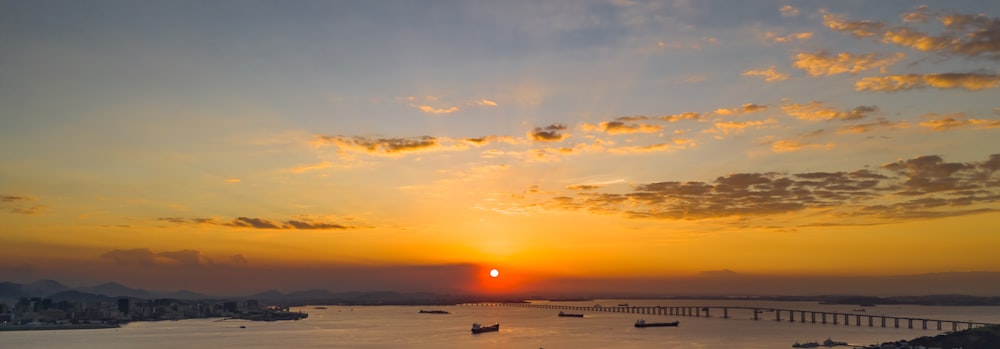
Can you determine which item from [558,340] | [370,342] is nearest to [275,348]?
[370,342]

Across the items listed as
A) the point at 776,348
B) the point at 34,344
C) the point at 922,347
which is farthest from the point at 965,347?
the point at 34,344

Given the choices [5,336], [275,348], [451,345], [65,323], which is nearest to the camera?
[275,348]

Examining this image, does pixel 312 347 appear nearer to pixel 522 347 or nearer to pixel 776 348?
pixel 522 347

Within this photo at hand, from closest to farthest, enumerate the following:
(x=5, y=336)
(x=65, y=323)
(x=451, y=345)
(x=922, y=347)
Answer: (x=922, y=347) < (x=451, y=345) < (x=5, y=336) < (x=65, y=323)

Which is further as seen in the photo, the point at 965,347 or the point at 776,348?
the point at 776,348

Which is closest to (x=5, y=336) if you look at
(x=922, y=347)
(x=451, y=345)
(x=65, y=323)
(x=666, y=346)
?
(x=65, y=323)

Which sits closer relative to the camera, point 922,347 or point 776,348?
point 922,347

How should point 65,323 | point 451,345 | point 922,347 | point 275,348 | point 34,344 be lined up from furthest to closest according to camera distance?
point 65,323
point 34,344
point 451,345
point 275,348
point 922,347

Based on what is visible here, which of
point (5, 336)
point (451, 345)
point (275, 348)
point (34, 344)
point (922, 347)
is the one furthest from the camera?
point (5, 336)

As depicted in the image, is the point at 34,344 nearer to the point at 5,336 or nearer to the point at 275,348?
the point at 5,336
